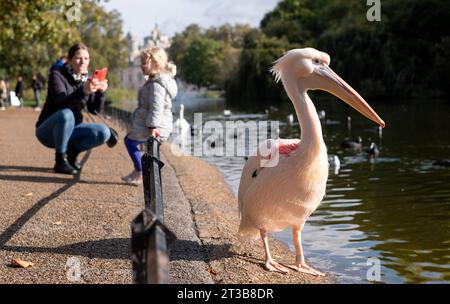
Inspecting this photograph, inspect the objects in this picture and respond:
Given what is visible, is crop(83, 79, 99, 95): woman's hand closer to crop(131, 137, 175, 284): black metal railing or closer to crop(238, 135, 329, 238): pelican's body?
crop(238, 135, 329, 238): pelican's body

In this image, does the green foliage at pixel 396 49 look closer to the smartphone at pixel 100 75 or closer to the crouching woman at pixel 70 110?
the crouching woman at pixel 70 110

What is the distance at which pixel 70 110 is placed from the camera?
8180 millimetres

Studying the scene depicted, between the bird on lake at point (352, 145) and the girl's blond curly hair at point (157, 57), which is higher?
the girl's blond curly hair at point (157, 57)

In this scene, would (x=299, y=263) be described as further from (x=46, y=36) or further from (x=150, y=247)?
(x=46, y=36)

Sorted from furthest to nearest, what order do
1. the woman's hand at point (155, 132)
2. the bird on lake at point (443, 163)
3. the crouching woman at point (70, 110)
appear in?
the bird on lake at point (443, 163) → the crouching woman at point (70, 110) → the woman's hand at point (155, 132)

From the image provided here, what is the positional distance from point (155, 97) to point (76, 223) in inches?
82.5

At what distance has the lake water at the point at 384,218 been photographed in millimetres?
5820

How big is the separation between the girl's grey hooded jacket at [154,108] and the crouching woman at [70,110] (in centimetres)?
66

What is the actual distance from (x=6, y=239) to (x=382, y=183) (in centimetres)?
747

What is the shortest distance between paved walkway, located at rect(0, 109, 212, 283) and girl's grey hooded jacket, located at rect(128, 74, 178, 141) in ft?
2.61

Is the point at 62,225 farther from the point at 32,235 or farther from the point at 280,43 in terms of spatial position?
the point at 280,43

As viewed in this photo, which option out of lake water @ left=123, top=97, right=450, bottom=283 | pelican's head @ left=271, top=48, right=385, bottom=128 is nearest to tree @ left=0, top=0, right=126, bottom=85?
lake water @ left=123, top=97, right=450, bottom=283

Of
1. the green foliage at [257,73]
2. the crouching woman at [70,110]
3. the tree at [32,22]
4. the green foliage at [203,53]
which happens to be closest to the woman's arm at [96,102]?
the crouching woman at [70,110]

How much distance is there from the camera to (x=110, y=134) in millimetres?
8516
